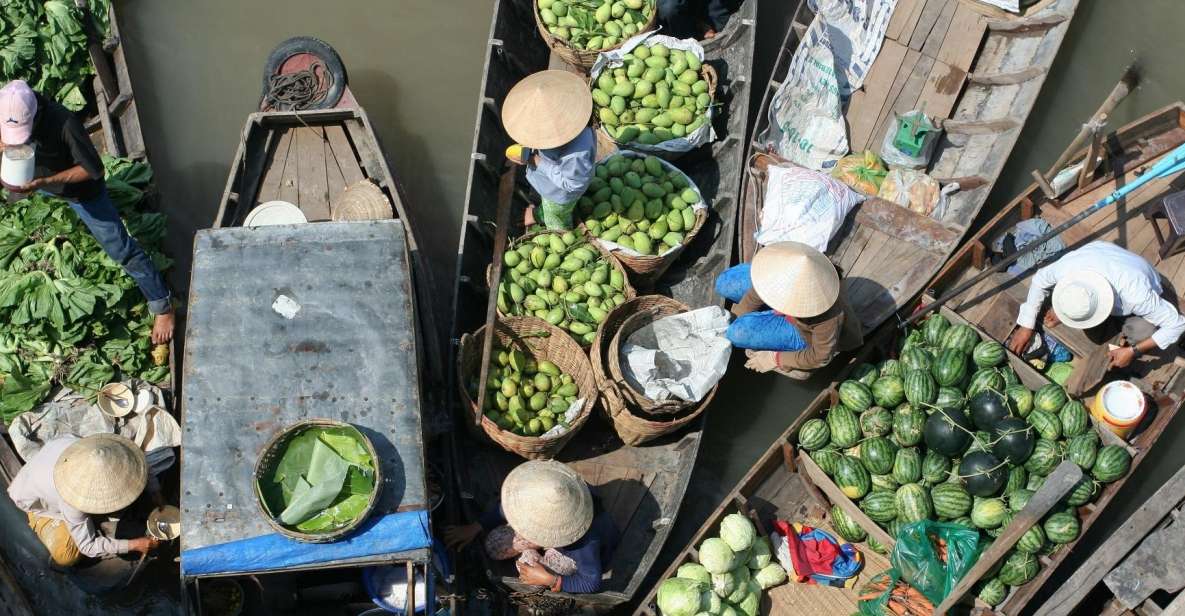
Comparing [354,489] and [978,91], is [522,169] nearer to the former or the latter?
[354,489]

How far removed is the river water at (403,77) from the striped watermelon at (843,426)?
125 inches

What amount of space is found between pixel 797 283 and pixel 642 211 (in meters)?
1.55

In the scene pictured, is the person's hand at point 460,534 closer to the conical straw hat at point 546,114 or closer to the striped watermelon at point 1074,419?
the conical straw hat at point 546,114

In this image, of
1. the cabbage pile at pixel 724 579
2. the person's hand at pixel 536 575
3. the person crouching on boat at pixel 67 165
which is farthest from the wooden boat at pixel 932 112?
the person crouching on boat at pixel 67 165

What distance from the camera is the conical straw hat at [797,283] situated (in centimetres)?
A: 566

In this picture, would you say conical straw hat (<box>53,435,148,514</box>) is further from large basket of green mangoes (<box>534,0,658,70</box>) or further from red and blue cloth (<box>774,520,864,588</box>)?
large basket of green mangoes (<box>534,0,658,70</box>)

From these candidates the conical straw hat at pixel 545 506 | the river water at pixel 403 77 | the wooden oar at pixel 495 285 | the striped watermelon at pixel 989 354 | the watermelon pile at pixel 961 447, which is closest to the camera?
the conical straw hat at pixel 545 506

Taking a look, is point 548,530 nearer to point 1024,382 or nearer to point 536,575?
point 536,575

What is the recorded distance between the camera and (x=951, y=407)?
6.34 metres

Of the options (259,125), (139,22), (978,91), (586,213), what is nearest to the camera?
(586,213)

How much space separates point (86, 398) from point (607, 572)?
368 cm

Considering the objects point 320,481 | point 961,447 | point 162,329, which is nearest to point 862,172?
point 961,447

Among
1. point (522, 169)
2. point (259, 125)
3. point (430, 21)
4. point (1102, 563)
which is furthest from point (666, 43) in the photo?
point (1102, 563)

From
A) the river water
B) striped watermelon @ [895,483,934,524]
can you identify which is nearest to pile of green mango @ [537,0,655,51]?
the river water
